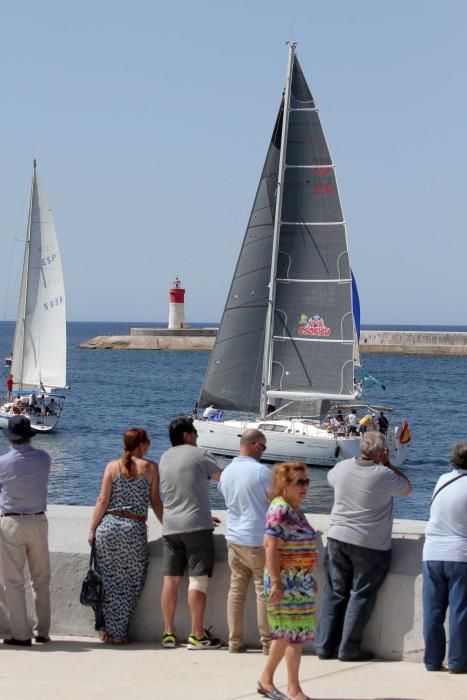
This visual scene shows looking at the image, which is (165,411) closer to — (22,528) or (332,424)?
(332,424)

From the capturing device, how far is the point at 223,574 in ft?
24.2

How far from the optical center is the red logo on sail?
1455 inches

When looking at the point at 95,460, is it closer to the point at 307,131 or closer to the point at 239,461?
the point at 307,131

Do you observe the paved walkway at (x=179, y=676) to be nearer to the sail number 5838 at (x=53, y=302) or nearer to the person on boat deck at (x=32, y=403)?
the person on boat deck at (x=32, y=403)

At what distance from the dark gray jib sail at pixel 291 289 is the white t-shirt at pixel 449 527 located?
96.9ft

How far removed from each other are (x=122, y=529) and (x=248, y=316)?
1177 inches

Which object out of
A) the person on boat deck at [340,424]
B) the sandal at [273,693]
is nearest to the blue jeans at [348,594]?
the sandal at [273,693]

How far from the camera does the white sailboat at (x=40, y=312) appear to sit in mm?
51344

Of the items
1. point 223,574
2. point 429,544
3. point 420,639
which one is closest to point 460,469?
point 429,544

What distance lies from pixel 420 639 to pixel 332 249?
3007 centimetres

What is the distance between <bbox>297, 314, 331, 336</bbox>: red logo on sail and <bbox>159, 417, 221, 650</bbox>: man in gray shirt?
29.8 metres

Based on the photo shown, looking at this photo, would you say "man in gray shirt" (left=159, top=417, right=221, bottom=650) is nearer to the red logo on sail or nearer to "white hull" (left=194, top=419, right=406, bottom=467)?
"white hull" (left=194, top=419, right=406, bottom=467)

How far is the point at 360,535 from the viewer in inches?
271

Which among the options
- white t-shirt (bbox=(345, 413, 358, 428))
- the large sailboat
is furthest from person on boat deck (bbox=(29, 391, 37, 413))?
white t-shirt (bbox=(345, 413, 358, 428))
